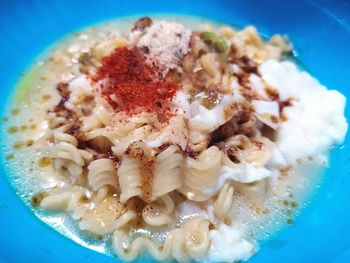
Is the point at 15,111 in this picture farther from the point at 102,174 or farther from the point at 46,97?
the point at 102,174

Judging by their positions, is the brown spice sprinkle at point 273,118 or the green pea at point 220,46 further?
the green pea at point 220,46

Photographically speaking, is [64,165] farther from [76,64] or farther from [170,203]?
[76,64]

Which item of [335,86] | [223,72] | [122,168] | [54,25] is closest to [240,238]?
[122,168]

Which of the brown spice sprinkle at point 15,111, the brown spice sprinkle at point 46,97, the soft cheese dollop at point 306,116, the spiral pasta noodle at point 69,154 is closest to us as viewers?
Answer: the spiral pasta noodle at point 69,154

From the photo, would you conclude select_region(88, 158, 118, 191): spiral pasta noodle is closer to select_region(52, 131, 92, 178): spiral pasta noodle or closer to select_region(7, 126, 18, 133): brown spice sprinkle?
select_region(52, 131, 92, 178): spiral pasta noodle

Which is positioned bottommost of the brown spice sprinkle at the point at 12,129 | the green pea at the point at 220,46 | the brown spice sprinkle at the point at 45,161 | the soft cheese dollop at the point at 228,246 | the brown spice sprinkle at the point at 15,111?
the soft cheese dollop at the point at 228,246

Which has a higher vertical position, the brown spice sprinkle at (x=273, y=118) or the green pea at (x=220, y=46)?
the green pea at (x=220, y=46)

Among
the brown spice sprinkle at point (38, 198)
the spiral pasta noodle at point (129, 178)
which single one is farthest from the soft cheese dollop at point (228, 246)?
the brown spice sprinkle at point (38, 198)

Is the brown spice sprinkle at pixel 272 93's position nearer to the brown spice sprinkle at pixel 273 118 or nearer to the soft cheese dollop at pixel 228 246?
the brown spice sprinkle at pixel 273 118
